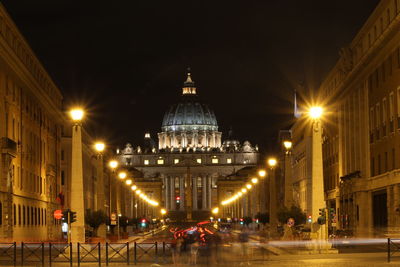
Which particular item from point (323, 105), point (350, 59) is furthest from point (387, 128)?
point (323, 105)

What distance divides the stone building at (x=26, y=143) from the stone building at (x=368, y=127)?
23.1 m

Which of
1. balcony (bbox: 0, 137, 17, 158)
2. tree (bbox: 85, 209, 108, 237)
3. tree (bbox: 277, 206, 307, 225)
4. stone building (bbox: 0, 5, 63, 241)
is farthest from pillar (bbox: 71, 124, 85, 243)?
tree (bbox: 277, 206, 307, 225)

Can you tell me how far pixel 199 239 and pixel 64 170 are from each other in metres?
62.8

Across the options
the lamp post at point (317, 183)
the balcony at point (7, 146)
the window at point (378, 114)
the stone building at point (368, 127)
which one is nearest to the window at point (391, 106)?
the stone building at point (368, 127)

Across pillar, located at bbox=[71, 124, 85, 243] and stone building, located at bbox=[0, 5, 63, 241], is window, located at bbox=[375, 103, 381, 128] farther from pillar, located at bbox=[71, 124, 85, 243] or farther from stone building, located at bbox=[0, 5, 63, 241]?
pillar, located at bbox=[71, 124, 85, 243]

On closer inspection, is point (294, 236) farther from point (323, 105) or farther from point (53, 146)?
point (53, 146)

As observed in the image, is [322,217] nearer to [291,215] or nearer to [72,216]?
[72,216]

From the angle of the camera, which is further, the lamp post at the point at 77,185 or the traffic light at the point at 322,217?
the lamp post at the point at 77,185

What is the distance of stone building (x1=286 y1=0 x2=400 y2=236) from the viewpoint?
57438mm

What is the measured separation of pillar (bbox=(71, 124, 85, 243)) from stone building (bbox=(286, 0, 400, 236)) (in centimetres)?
1888

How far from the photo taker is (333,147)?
8719 cm

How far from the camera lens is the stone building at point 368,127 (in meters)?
57.4

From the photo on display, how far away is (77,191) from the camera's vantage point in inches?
1757

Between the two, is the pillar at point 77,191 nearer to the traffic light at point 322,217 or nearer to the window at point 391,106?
the traffic light at point 322,217
